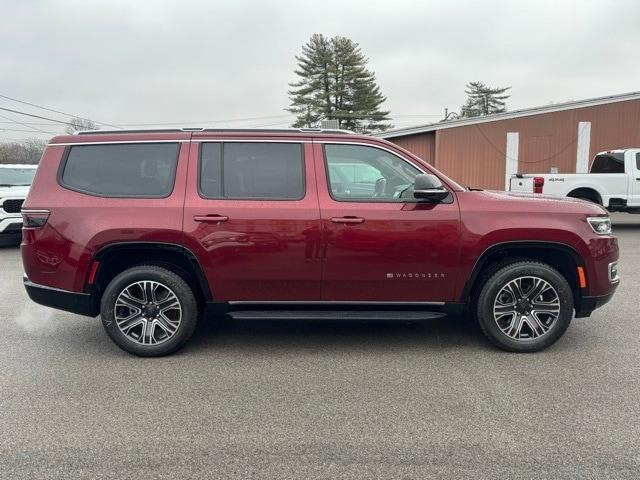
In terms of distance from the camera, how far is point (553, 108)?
17.5 metres

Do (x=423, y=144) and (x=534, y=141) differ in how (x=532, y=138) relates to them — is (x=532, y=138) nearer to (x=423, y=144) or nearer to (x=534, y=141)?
(x=534, y=141)

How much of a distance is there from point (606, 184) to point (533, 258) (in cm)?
949

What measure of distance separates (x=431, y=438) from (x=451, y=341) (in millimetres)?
1751

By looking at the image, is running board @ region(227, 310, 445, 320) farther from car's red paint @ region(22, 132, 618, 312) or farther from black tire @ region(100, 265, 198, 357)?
black tire @ region(100, 265, 198, 357)

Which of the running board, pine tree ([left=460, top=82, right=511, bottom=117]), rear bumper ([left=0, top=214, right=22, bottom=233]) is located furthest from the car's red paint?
pine tree ([left=460, top=82, right=511, bottom=117])

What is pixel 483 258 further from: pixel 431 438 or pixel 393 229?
pixel 431 438

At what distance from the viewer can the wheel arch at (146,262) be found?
416 centimetres

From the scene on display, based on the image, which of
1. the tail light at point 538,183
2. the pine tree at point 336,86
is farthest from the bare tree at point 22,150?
the tail light at point 538,183

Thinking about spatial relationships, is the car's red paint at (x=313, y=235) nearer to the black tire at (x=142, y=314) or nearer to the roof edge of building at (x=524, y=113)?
the black tire at (x=142, y=314)

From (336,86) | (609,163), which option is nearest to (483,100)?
(336,86)

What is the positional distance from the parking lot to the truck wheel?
6.8 inches

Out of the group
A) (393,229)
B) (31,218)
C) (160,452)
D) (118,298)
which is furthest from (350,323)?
(31,218)

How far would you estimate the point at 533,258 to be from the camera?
14.3 ft

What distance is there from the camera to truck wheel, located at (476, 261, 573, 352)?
13.8ft
